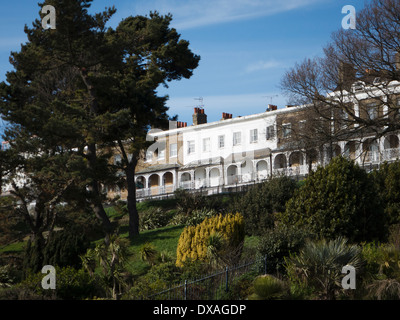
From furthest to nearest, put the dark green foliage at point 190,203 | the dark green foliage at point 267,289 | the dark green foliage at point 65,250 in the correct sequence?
the dark green foliage at point 190,203
the dark green foliage at point 65,250
the dark green foliage at point 267,289

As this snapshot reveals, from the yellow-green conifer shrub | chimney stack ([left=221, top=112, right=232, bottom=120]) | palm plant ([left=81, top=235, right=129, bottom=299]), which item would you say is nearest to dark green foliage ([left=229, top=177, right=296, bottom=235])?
the yellow-green conifer shrub

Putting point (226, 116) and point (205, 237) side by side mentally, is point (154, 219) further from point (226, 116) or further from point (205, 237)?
point (226, 116)

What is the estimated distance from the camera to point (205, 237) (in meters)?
23.1

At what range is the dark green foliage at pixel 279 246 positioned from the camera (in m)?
20.2

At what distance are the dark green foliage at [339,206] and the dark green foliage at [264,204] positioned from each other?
4436 millimetres

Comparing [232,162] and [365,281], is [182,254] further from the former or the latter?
[232,162]

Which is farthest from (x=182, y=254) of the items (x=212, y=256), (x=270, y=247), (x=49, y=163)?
(x=49, y=163)

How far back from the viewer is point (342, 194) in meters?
23.6

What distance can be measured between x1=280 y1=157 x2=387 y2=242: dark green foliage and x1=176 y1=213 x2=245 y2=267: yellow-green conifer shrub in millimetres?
1931

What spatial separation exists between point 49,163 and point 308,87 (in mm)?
15470

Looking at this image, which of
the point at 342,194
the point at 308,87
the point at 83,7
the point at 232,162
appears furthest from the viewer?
the point at 232,162

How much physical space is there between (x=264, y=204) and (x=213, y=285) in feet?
39.5

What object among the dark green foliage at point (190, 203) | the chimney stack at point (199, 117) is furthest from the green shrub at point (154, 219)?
the chimney stack at point (199, 117)

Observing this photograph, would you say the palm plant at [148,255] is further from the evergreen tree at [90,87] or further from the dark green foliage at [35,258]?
the evergreen tree at [90,87]
